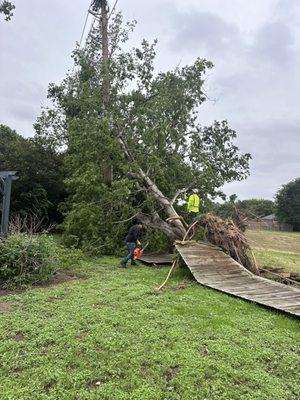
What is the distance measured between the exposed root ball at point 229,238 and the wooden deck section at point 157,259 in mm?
1497

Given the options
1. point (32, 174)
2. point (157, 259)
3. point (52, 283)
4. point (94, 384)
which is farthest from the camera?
point (32, 174)

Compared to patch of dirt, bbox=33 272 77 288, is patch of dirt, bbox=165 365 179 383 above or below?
below

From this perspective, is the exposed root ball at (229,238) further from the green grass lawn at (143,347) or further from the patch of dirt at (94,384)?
the patch of dirt at (94,384)

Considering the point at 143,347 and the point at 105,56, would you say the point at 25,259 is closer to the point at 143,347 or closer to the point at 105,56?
the point at 143,347

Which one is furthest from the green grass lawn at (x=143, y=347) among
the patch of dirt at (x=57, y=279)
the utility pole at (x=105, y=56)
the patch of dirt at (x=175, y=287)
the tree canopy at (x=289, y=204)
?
the tree canopy at (x=289, y=204)

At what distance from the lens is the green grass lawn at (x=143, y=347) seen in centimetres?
333

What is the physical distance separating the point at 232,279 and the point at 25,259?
4423 mm

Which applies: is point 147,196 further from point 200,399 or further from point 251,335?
point 200,399

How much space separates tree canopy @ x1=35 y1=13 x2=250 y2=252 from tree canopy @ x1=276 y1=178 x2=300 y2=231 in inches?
1184

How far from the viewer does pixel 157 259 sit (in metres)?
10.4

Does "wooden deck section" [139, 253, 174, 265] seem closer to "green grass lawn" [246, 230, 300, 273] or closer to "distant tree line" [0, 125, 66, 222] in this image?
"green grass lawn" [246, 230, 300, 273]

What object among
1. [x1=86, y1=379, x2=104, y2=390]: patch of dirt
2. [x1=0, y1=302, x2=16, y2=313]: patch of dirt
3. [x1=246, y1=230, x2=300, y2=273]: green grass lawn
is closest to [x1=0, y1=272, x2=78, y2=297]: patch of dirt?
[x1=0, y1=302, x2=16, y2=313]: patch of dirt

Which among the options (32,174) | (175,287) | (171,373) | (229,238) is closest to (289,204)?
(32,174)

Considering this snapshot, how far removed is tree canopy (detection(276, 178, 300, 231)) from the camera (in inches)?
1645
